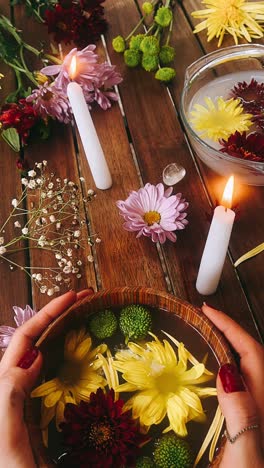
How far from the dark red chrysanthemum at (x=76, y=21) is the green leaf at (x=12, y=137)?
246mm

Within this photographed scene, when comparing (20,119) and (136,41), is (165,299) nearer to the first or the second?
(20,119)

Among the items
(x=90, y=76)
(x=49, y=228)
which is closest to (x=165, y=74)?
(x=90, y=76)

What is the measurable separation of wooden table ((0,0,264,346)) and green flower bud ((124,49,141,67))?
0.05 ft

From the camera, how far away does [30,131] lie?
0.87 meters

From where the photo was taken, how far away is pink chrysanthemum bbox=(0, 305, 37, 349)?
0.66 meters

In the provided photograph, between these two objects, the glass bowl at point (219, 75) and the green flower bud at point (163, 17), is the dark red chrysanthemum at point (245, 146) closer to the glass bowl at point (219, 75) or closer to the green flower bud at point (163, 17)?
the glass bowl at point (219, 75)

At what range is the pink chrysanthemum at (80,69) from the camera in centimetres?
80

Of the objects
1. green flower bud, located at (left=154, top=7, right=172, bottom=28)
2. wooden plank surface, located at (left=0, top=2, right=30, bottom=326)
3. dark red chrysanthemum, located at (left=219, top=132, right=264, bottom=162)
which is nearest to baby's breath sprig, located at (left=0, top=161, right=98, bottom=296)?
wooden plank surface, located at (left=0, top=2, right=30, bottom=326)

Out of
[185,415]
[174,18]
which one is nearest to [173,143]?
[174,18]

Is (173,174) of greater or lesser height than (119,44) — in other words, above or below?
below

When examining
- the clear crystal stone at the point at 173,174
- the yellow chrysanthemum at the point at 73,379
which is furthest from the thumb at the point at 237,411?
the clear crystal stone at the point at 173,174

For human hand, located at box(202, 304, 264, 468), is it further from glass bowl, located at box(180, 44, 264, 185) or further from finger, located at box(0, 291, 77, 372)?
glass bowl, located at box(180, 44, 264, 185)

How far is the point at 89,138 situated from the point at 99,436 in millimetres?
415

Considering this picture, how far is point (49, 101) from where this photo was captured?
33.1 inches
